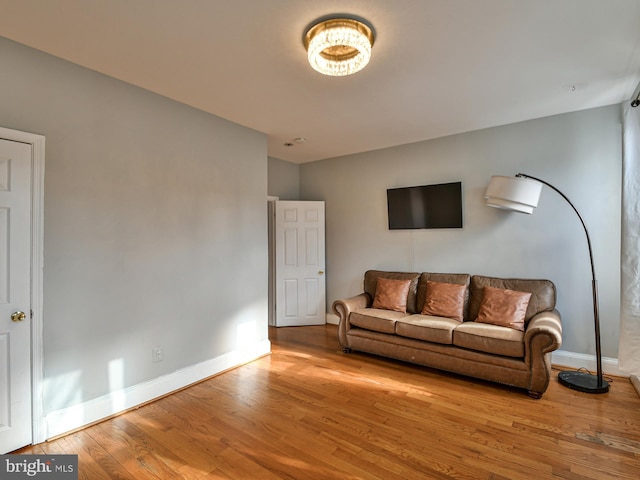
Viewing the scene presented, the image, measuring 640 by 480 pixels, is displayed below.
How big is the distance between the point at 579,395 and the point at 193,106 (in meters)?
4.42

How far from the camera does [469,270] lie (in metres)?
4.00

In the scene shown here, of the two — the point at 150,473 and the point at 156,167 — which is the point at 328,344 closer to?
the point at 150,473

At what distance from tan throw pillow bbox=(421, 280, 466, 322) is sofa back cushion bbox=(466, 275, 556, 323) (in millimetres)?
140

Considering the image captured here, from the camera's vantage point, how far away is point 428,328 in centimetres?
337

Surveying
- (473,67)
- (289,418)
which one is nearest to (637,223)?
(473,67)

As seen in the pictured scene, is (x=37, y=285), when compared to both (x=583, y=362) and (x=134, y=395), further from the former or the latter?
(x=583, y=362)

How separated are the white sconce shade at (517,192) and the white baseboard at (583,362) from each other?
1.57 meters

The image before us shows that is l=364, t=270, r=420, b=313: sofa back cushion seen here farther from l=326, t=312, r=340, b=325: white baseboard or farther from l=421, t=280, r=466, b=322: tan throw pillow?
l=326, t=312, r=340, b=325: white baseboard

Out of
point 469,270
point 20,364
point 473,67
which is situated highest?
point 473,67

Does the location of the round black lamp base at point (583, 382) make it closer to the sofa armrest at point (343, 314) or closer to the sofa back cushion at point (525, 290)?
the sofa back cushion at point (525, 290)

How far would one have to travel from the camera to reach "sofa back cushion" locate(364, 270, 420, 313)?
13.3 ft

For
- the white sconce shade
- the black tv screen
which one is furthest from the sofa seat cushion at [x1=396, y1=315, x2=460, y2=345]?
the white sconce shade

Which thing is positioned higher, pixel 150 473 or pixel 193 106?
pixel 193 106

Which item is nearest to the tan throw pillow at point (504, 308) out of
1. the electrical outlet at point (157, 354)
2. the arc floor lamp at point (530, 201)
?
the arc floor lamp at point (530, 201)
